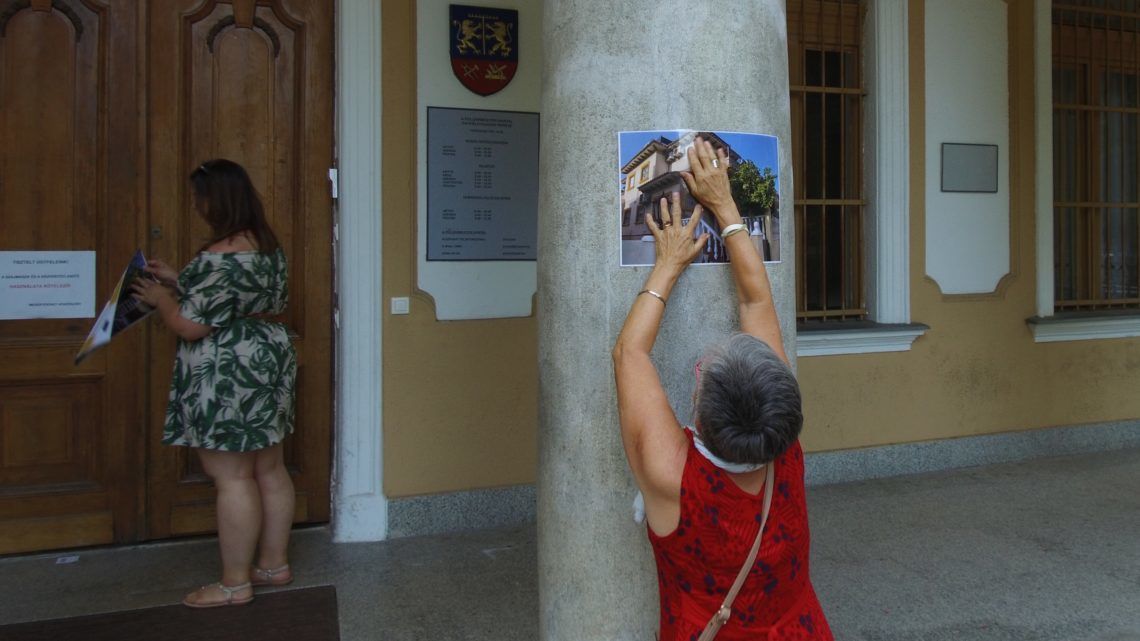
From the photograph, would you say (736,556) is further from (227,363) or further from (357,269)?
(357,269)

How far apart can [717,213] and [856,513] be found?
3.35 metres

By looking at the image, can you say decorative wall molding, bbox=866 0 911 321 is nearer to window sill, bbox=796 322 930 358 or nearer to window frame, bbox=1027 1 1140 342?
window sill, bbox=796 322 930 358

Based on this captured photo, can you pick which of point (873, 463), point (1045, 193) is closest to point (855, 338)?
point (873, 463)

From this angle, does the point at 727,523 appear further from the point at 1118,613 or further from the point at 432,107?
the point at 432,107

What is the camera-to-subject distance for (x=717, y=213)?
2189mm

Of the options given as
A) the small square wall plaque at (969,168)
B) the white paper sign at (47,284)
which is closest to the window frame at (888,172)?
the small square wall plaque at (969,168)

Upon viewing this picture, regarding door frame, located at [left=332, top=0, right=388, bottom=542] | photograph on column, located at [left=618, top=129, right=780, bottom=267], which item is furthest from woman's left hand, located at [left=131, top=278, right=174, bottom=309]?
photograph on column, located at [left=618, top=129, right=780, bottom=267]

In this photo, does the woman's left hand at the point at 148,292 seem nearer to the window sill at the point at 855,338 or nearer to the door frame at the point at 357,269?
the door frame at the point at 357,269

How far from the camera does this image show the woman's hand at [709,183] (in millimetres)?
2178

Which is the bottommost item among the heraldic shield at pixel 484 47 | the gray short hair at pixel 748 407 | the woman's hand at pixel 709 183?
the gray short hair at pixel 748 407

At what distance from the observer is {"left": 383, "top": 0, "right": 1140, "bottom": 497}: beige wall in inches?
178

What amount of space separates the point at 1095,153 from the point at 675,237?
226 inches

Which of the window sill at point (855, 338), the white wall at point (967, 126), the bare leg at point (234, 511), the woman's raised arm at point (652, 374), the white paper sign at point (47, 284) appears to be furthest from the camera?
the white wall at point (967, 126)

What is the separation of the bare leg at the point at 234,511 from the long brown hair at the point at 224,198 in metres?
0.85
